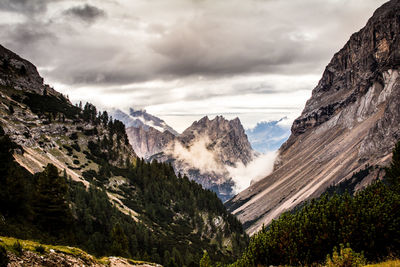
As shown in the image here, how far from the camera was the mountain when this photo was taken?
53875mm

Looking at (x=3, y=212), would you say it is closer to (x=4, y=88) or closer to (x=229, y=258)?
(x=229, y=258)

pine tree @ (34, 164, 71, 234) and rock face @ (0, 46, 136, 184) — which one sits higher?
rock face @ (0, 46, 136, 184)

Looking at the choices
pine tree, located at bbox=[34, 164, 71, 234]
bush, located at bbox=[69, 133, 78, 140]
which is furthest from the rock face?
pine tree, located at bbox=[34, 164, 71, 234]

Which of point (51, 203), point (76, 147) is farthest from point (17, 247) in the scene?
point (76, 147)

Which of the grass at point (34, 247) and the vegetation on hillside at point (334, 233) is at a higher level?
the grass at point (34, 247)

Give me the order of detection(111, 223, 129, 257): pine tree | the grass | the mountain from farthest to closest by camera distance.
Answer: detection(111, 223, 129, 257): pine tree → the mountain → the grass

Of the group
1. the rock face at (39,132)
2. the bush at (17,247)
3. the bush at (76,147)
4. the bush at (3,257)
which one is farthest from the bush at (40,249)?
the bush at (76,147)

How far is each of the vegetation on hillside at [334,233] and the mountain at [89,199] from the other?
33526 mm

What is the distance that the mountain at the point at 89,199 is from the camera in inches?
2121

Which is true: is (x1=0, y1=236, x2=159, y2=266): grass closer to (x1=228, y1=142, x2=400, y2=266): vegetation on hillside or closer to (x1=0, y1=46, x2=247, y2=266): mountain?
(x1=0, y1=46, x2=247, y2=266): mountain

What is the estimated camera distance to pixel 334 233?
3195 centimetres

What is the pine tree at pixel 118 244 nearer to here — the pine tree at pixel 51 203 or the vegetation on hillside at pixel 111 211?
the vegetation on hillside at pixel 111 211

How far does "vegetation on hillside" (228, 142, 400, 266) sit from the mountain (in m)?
33.5

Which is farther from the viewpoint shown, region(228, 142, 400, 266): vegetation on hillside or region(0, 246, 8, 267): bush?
region(228, 142, 400, 266): vegetation on hillside
